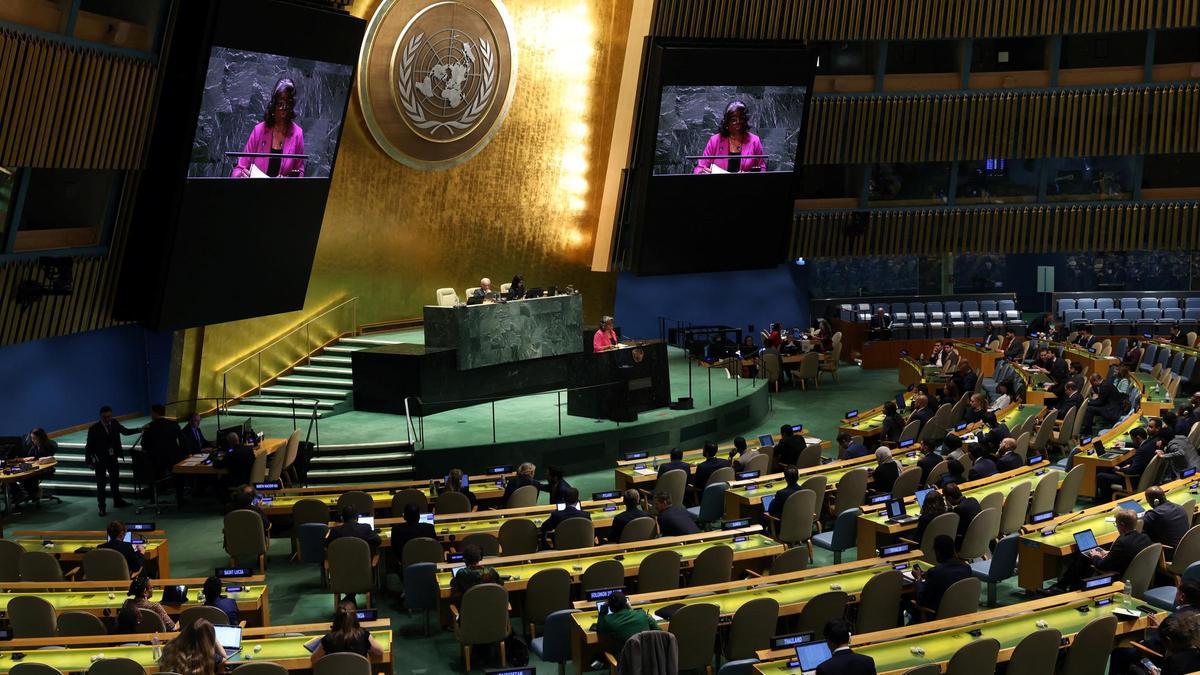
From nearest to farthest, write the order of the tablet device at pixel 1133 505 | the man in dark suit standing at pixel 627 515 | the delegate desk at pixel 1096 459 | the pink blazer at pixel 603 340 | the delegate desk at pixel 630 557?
the delegate desk at pixel 630 557, the tablet device at pixel 1133 505, the man in dark suit standing at pixel 627 515, the delegate desk at pixel 1096 459, the pink blazer at pixel 603 340

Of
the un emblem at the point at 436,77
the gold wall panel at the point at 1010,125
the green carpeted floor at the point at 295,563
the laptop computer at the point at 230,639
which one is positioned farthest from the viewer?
the gold wall panel at the point at 1010,125

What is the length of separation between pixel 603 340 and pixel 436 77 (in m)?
6.24

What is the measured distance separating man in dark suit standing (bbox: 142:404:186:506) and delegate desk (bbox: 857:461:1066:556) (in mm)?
8837

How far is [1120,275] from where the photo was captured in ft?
109

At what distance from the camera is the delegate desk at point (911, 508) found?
38.9ft

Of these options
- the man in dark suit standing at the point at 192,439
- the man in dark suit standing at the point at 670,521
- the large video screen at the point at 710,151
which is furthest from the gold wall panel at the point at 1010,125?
the man in dark suit standing at the point at 670,521

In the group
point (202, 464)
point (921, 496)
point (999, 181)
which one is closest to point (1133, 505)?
point (921, 496)

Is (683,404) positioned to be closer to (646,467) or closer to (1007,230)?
(646,467)

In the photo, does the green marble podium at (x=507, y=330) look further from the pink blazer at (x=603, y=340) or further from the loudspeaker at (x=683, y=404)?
the loudspeaker at (x=683, y=404)

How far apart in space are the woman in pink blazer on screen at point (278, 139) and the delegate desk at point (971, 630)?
40.3 feet

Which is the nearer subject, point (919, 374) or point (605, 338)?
point (605, 338)

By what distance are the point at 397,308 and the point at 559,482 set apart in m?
11.5

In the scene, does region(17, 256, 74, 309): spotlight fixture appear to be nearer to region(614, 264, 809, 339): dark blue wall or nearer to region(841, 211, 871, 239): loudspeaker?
region(614, 264, 809, 339): dark blue wall

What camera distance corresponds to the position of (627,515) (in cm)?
1171
